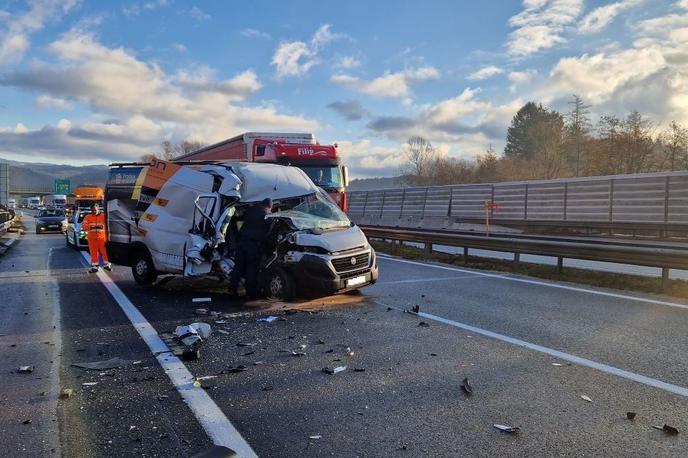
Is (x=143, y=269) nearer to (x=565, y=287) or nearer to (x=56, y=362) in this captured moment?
(x=56, y=362)

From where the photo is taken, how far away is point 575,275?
1156 cm

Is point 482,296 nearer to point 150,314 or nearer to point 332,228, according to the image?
point 332,228

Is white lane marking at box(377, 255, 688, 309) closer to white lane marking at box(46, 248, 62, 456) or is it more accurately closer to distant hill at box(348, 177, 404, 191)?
white lane marking at box(46, 248, 62, 456)

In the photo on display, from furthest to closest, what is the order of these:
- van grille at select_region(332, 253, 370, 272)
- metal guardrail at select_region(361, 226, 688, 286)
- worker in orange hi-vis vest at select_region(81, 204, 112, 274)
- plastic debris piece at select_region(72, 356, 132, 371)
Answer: worker in orange hi-vis vest at select_region(81, 204, 112, 274) → metal guardrail at select_region(361, 226, 688, 286) → van grille at select_region(332, 253, 370, 272) → plastic debris piece at select_region(72, 356, 132, 371)

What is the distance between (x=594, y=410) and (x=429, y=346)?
212 cm

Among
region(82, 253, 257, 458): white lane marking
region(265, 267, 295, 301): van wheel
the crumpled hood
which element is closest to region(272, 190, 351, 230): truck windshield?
the crumpled hood

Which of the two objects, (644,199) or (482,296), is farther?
(644,199)

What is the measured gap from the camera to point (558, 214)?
27094mm

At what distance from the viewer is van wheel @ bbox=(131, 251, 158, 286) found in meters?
10.3

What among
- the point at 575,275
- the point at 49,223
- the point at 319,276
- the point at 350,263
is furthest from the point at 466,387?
the point at 49,223

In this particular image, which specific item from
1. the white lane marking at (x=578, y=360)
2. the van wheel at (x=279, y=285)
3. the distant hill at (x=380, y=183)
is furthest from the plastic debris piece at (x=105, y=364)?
the distant hill at (x=380, y=183)

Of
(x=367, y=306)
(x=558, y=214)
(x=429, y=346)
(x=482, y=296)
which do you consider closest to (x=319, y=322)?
(x=367, y=306)

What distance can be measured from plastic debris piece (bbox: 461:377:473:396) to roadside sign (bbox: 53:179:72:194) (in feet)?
246

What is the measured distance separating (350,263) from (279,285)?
1212 mm
